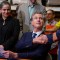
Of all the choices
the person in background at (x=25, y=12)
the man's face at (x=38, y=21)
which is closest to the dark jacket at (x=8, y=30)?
the man's face at (x=38, y=21)

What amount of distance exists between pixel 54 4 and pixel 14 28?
227 centimetres

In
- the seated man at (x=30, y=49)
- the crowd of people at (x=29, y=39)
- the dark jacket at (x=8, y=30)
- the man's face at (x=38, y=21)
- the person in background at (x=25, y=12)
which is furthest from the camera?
the person in background at (x=25, y=12)

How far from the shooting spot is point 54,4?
479cm

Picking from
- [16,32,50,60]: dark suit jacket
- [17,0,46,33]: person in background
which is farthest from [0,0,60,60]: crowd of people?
[17,0,46,33]: person in background

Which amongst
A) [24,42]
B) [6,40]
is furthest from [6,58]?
[6,40]

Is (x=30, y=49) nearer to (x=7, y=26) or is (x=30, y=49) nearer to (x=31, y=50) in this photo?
(x=31, y=50)

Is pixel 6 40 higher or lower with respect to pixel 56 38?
lower

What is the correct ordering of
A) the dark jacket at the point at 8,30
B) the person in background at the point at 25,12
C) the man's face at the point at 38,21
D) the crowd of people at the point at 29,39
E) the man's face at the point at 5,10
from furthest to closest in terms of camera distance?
1. the person in background at the point at 25,12
2. the man's face at the point at 5,10
3. the dark jacket at the point at 8,30
4. the man's face at the point at 38,21
5. the crowd of people at the point at 29,39

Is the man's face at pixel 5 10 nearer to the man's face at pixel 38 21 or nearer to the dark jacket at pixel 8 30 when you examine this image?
the dark jacket at pixel 8 30

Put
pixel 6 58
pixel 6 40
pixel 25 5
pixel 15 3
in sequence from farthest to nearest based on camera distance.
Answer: pixel 15 3 < pixel 25 5 < pixel 6 40 < pixel 6 58

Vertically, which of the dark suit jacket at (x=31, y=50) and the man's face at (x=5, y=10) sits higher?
the man's face at (x=5, y=10)

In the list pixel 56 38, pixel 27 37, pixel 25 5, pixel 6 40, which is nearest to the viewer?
pixel 56 38

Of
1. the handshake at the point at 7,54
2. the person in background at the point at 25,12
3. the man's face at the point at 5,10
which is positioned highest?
the man's face at the point at 5,10

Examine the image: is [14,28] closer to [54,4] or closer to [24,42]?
[24,42]
